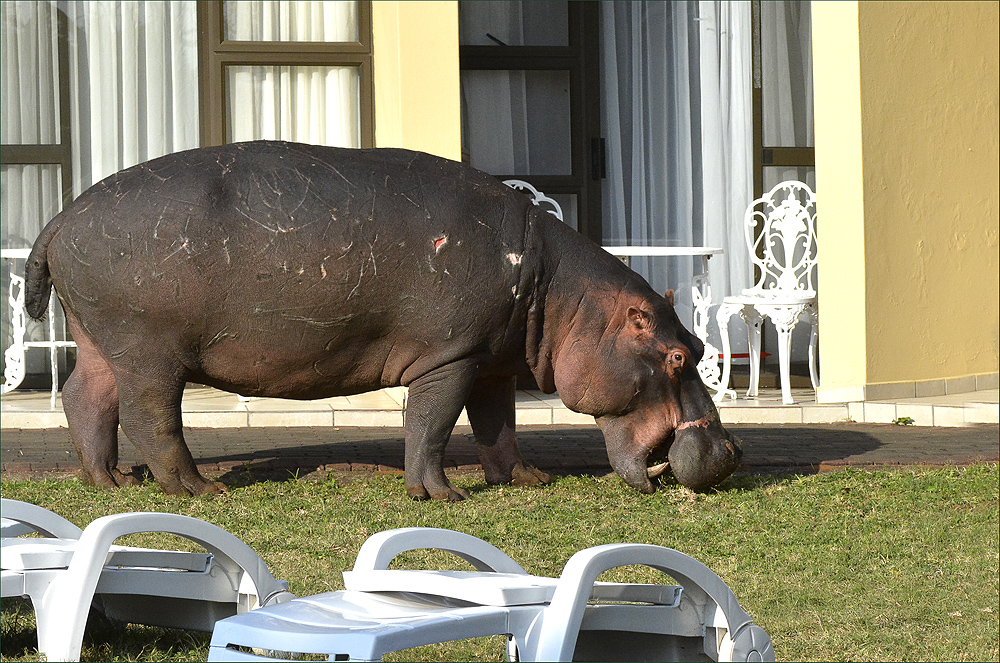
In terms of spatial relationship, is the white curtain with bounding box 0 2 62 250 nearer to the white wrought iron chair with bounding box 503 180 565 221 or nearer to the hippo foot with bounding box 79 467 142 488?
the white wrought iron chair with bounding box 503 180 565 221

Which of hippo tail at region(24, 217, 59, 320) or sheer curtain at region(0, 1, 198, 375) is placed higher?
sheer curtain at region(0, 1, 198, 375)

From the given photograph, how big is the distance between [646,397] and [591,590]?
3.20 metres

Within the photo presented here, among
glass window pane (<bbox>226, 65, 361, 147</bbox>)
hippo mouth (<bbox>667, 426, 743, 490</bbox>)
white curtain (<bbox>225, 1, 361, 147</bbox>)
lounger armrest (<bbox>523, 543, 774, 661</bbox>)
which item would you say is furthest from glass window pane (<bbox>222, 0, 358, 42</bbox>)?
lounger armrest (<bbox>523, 543, 774, 661</bbox>)

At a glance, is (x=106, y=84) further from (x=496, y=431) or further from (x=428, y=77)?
(x=496, y=431)

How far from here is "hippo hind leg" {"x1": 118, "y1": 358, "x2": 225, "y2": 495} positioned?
6375 millimetres

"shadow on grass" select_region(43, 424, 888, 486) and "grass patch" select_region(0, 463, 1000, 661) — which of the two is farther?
"shadow on grass" select_region(43, 424, 888, 486)

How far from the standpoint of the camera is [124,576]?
153 inches

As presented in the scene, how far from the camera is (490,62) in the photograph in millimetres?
13156

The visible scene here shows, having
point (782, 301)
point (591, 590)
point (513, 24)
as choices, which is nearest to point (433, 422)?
point (591, 590)

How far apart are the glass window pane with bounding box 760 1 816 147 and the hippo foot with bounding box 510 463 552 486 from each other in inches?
258

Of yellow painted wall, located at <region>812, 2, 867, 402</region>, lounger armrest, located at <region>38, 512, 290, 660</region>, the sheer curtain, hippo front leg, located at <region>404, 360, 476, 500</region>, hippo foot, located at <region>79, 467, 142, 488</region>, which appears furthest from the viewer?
the sheer curtain

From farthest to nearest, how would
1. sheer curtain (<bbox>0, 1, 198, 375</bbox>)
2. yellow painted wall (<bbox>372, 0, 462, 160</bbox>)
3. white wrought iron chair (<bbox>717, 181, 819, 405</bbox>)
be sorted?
sheer curtain (<bbox>0, 1, 198, 375</bbox>)
white wrought iron chair (<bbox>717, 181, 819, 405</bbox>)
yellow painted wall (<bbox>372, 0, 462, 160</bbox>)

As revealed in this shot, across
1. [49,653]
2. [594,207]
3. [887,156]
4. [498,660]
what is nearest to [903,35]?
[887,156]

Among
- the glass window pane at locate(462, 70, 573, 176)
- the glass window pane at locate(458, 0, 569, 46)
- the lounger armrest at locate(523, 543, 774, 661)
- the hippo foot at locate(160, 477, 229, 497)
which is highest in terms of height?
the glass window pane at locate(458, 0, 569, 46)
